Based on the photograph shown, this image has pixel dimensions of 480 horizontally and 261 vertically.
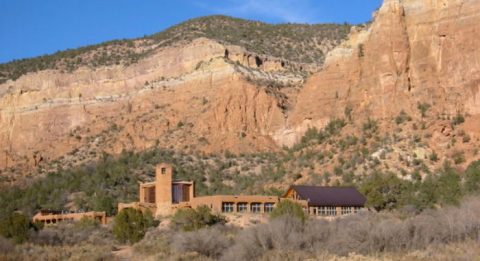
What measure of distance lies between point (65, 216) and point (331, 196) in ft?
85.1

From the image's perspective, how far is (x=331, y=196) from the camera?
7081 cm

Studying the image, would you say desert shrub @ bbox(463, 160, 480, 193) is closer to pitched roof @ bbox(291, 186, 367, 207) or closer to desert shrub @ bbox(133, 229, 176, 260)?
pitched roof @ bbox(291, 186, 367, 207)

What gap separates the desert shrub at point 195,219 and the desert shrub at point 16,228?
11133 millimetres

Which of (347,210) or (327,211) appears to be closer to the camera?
(347,210)

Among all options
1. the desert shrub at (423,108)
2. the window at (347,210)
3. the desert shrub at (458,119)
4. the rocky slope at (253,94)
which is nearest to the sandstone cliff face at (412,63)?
the rocky slope at (253,94)

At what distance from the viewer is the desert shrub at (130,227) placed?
200 feet

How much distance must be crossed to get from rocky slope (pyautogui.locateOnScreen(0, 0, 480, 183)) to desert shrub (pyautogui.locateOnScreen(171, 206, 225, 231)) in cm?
2181

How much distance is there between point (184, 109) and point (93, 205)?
2320 centimetres

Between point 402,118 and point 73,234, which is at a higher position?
point 402,118

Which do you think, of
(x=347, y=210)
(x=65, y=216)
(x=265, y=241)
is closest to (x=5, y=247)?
(x=265, y=241)

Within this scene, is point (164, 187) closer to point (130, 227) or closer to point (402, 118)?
point (130, 227)

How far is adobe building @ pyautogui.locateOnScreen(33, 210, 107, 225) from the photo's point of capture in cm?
7550

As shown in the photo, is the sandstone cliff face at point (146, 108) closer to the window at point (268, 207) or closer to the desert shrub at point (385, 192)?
the window at point (268, 207)

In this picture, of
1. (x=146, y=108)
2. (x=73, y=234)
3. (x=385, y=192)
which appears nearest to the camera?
(x=73, y=234)
